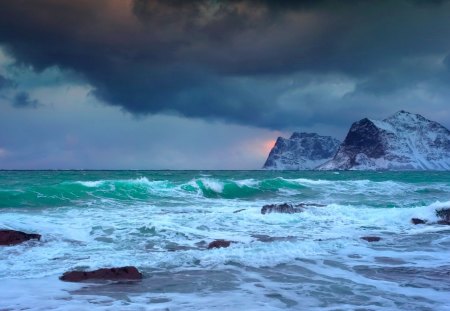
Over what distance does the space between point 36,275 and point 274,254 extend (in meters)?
4.65

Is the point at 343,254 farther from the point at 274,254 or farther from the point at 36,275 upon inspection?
the point at 36,275

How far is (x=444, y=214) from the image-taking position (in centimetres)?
1586

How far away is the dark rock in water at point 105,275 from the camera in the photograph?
7031mm

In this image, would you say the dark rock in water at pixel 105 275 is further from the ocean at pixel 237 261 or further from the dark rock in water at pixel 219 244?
the dark rock in water at pixel 219 244

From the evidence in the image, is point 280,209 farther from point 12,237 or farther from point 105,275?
point 105,275

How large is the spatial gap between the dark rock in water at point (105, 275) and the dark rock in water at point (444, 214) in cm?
1234

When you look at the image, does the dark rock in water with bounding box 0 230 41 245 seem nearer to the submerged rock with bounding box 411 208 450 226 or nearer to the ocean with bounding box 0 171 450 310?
the ocean with bounding box 0 171 450 310

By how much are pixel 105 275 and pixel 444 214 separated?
43.2 feet

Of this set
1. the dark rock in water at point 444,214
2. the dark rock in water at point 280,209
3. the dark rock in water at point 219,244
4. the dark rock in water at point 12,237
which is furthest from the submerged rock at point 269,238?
the dark rock in water at point 444,214

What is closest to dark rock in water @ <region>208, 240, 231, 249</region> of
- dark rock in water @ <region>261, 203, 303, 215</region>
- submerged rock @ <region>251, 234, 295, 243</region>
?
submerged rock @ <region>251, 234, 295, 243</region>

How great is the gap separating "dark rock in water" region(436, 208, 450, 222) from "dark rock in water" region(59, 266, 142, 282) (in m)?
12.3

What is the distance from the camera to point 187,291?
650 cm

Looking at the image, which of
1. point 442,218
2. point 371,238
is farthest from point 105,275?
point 442,218

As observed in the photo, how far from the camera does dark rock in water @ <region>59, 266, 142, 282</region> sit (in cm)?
703
